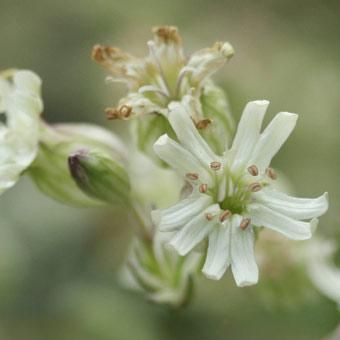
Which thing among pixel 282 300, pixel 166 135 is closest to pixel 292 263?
pixel 282 300

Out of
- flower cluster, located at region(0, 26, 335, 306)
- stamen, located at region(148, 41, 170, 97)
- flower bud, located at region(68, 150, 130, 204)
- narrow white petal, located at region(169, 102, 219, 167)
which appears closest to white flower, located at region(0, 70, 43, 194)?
flower cluster, located at region(0, 26, 335, 306)

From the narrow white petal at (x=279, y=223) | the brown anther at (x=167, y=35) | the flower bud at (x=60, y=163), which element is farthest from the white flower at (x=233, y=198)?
the flower bud at (x=60, y=163)

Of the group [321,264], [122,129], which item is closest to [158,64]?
[321,264]

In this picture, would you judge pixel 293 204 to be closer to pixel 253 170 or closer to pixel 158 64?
pixel 253 170

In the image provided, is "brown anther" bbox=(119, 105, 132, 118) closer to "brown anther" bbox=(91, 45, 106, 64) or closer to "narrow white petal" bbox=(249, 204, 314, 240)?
"brown anther" bbox=(91, 45, 106, 64)

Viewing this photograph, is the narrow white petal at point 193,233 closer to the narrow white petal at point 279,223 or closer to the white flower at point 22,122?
the narrow white petal at point 279,223
